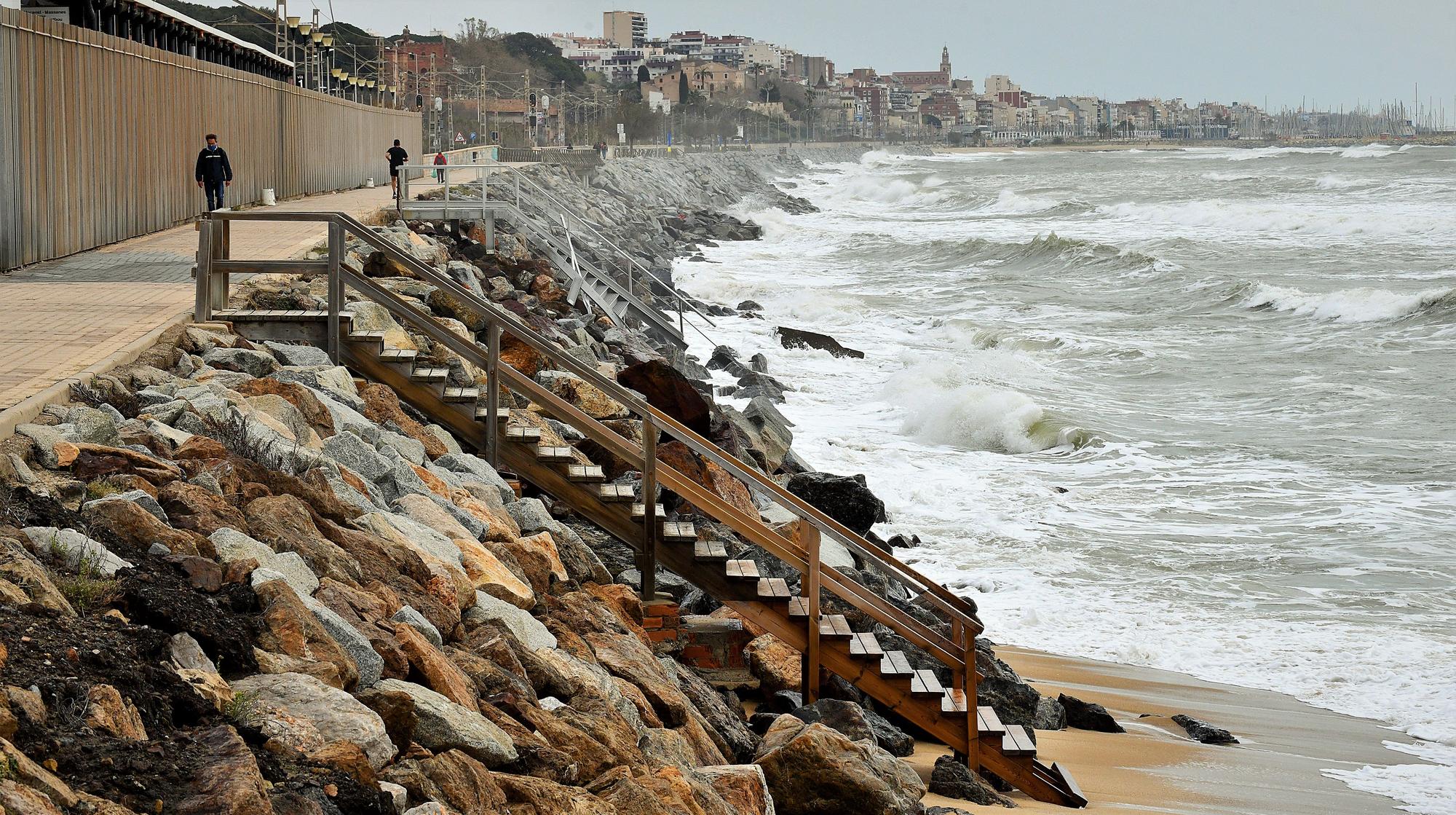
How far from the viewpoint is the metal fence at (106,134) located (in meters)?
14.8

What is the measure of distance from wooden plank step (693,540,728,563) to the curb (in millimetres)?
3463

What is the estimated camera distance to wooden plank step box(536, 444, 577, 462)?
9297mm

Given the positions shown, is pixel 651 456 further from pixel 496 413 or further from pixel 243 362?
pixel 243 362

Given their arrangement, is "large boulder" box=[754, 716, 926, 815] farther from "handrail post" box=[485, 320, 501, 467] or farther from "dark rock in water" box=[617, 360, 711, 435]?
"dark rock in water" box=[617, 360, 711, 435]

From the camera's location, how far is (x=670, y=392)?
12.3 meters

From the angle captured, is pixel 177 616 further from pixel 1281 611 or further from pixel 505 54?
pixel 505 54

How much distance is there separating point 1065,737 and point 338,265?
5.61 m

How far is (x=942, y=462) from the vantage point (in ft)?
56.4

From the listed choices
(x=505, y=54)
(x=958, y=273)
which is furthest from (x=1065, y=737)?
(x=505, y=54)

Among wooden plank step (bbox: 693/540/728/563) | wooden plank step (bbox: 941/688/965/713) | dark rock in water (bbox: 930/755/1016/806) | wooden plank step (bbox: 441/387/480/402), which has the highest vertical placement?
wooden plank step (bbox: 441/387/480/402)

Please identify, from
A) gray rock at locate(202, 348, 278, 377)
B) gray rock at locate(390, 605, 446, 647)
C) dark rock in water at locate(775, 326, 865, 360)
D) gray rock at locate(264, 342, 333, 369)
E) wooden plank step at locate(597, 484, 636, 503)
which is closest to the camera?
gray rock at locate(390, 605, 446, 647)

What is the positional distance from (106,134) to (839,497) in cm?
1053

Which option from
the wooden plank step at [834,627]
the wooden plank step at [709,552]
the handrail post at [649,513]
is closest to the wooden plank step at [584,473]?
the handrail post at [649,513]

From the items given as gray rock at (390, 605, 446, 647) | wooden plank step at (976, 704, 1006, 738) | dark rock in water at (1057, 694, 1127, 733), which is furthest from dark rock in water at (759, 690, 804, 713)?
gray rock at (390, 605, 446, 647)
